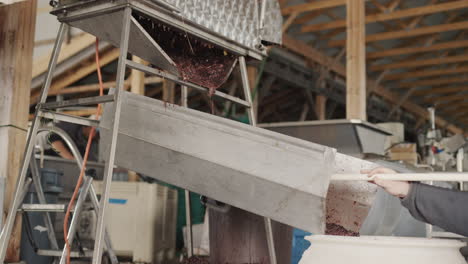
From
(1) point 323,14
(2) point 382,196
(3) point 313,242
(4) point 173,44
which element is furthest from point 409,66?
(3) point 313,242

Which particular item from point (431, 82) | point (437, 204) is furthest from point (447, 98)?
point (437, 204)

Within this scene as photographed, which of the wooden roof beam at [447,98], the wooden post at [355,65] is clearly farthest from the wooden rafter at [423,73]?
the wooden post at [355,65]

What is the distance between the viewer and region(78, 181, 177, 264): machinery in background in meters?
4.16

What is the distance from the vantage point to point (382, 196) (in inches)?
104

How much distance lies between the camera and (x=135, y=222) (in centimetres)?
428

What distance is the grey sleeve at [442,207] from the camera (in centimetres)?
149

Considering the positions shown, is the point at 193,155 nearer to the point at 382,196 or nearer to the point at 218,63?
the point at 218,63

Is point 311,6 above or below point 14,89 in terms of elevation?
above

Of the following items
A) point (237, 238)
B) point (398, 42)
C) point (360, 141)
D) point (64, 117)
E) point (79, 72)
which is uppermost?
point (398, 42)

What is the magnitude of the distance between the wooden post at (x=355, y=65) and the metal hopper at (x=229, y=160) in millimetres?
2911

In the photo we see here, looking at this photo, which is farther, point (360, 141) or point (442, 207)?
point (360, 141)

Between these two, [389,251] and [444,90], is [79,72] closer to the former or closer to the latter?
[389,251]

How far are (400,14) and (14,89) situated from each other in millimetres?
5439

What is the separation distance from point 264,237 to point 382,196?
69 cm
